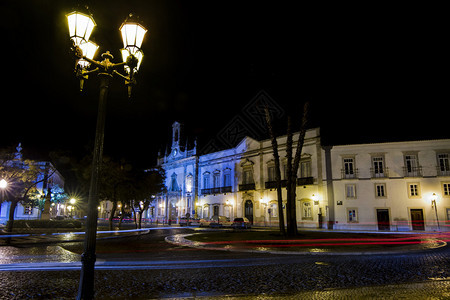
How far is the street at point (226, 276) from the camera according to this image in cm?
654

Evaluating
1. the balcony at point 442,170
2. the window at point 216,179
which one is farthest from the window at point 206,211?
the balcony at point 442,170

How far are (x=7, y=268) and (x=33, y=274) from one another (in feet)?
5.53

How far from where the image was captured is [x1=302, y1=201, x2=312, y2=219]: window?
33844 mm

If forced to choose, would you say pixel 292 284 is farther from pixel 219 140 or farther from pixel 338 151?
pixel 219 140

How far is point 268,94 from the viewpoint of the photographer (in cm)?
4047

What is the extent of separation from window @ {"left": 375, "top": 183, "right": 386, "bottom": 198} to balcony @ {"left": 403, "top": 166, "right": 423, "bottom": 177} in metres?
2.30

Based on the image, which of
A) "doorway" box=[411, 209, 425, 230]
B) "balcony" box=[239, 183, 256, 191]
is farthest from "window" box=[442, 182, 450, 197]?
"balcony" box=[239, 183, 256, 191]

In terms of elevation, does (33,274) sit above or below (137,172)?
below

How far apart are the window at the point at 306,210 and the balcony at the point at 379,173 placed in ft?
23.0

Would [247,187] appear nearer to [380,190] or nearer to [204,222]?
[204,222]

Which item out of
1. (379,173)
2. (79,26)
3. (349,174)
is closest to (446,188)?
(379,173)

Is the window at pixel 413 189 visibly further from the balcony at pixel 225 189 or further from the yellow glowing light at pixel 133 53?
the yellow glowing light at pixel 133 53

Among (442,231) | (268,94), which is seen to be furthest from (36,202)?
(442,231)

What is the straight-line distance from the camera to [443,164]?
2962 centimetres
